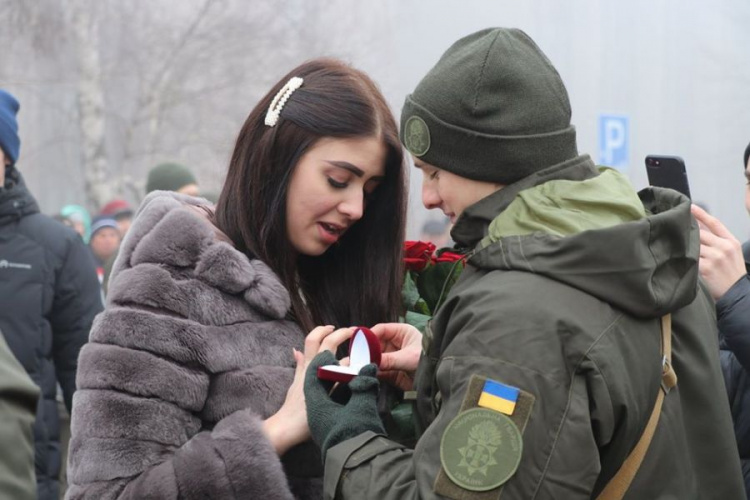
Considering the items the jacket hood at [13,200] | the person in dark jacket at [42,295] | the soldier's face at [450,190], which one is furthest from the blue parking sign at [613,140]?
the soldier's face at [450,190]

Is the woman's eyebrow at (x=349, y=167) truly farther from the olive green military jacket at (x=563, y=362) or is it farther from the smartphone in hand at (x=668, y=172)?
the smartphone in hand at (x=668, y=172)

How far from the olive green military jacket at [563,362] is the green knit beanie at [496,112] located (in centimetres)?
5

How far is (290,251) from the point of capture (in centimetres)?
268

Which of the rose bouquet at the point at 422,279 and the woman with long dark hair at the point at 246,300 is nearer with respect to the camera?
the woman with long dark hair at the point at 246,300

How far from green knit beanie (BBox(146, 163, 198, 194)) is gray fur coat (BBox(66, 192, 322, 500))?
4203 mm

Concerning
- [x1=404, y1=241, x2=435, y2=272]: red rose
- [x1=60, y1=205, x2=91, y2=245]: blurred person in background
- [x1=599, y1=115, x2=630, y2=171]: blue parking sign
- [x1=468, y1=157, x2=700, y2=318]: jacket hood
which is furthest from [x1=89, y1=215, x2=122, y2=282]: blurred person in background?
[x1=468, y1=157, x2=700, y2=318]: jacket hood

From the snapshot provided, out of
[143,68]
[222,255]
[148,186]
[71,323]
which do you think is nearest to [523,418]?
[222,255]

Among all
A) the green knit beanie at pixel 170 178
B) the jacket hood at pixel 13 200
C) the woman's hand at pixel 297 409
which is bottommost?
the green knit beanie at pixel 170 178

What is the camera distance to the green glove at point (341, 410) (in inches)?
80.1

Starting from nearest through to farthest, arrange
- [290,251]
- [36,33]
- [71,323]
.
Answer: [290,251], [71,323], [36,33]

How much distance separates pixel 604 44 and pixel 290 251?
13552 millimetres

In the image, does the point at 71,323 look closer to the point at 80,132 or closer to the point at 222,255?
the point at 222,255

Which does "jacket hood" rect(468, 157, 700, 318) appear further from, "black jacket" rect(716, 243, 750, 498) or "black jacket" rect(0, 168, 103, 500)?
"black jacket" rect(0, 168, 103, 500)

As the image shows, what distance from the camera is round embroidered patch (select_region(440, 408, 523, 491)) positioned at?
174cm
